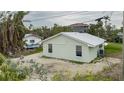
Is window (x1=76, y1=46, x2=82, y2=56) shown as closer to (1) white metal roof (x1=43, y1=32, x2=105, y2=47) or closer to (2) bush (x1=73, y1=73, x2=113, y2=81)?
(1) white metal roof (x1=43, y1=32, x2=105, y2=47)

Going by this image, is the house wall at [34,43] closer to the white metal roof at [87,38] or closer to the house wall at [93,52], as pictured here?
the white metal roof at [87,38]

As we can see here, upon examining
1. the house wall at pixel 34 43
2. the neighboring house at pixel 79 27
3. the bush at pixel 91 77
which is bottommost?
the bush at pixel 91 77

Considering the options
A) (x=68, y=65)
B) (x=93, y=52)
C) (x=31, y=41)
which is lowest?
(x=68, y=65)

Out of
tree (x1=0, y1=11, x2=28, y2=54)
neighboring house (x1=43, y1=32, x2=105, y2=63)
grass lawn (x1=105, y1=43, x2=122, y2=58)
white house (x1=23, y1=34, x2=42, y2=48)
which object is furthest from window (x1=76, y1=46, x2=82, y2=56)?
tree (x1=0, y1=11, x2=28, y2=54)

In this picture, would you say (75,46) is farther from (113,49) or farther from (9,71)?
(9,71)

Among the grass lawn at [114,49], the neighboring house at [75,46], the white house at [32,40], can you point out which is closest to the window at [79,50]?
the neighboring house at [75,46]

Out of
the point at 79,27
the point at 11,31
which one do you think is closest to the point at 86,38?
the point at 79,27
